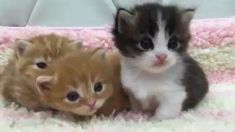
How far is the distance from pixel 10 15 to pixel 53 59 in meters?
0.69

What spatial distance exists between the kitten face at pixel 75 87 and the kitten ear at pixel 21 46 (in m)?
0.18

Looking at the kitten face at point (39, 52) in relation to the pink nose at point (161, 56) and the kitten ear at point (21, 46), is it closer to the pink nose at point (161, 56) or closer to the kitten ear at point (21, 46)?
the kitten ear at point (21, 46)

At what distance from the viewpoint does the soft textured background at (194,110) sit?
1223 millimetres

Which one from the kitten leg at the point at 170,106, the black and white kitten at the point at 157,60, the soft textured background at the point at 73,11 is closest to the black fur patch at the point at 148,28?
the black and white kitten at the point at 157,60

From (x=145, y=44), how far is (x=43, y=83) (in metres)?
0.25

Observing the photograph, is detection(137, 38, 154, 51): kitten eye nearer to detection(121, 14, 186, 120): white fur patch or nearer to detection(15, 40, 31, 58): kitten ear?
detection(121, 14, 186, 120): white fur patch

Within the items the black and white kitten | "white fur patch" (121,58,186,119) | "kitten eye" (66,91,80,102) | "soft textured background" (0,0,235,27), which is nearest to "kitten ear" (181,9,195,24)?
the black and white kitten

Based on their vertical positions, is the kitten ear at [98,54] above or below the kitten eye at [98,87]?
above

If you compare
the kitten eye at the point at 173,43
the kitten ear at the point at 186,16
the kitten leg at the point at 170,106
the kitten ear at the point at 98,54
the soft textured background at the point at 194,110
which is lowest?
the soft textured background at the point at 194,110

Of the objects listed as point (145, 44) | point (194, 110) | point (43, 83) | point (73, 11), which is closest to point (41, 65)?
point (43, 83)

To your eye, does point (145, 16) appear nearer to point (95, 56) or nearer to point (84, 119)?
point (95, 56)

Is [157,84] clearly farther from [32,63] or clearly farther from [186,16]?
[32,63]

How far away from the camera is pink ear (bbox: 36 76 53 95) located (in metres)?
1.21

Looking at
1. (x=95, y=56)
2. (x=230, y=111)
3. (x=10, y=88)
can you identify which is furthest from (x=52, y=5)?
(x=230, y=111)
